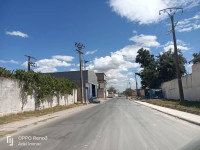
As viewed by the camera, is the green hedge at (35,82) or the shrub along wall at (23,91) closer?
the shrub along wall at (23,91)

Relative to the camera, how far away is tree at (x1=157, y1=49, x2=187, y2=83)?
4669cm

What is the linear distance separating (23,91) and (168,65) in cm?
3777

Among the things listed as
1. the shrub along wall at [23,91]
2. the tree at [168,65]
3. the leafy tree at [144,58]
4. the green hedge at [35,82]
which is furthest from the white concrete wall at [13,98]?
the leafy tree at [144,58]

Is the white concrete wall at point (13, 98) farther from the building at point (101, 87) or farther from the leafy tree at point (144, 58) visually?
the building at point (101, 87)

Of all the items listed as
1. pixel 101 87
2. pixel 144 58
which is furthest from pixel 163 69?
pixel 101 87

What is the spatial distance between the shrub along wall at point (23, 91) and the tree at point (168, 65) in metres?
30.7

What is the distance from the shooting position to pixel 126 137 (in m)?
7.71

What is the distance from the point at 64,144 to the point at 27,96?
1321cm

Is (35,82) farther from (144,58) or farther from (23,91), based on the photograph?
(144,58)

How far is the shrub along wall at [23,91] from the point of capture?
15.0 meters

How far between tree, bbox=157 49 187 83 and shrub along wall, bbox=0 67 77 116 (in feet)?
101

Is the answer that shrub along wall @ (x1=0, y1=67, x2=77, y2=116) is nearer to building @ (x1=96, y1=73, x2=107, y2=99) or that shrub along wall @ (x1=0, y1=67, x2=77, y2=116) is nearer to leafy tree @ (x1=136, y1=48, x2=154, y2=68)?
leafy tree @ (x1=136, y1=48, x2=154, y2=68)

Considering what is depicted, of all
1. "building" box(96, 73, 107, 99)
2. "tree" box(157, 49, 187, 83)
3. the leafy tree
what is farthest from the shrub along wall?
"building" box(96, 73, 107, 99)

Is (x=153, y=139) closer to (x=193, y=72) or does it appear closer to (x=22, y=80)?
(x=22, y=80)
